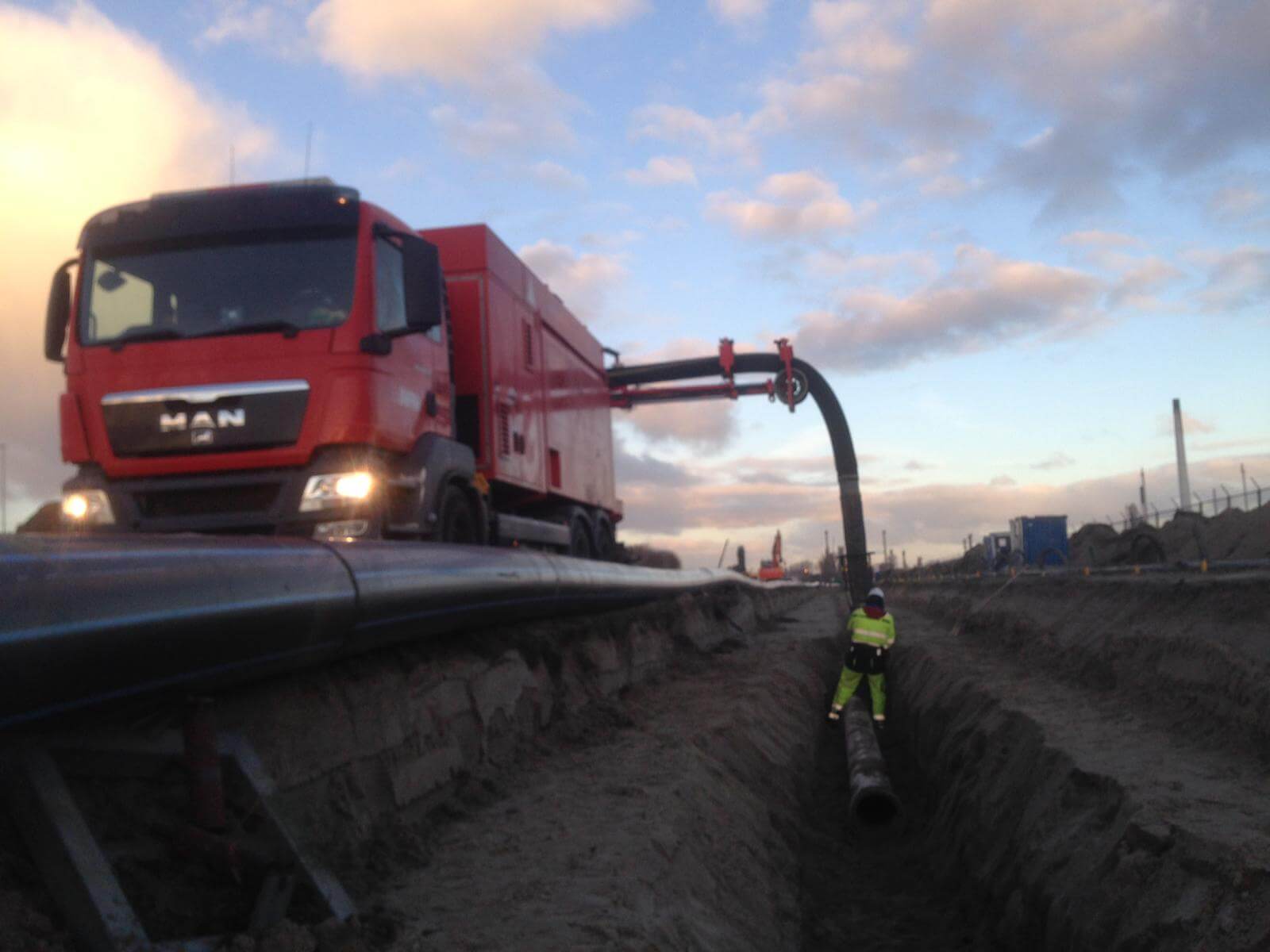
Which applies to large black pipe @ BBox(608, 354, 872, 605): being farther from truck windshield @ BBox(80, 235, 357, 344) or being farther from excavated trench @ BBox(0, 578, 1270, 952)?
truck windshield @ BBox(80, 235, 357, 344)

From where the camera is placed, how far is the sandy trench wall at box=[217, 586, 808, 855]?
4758mm

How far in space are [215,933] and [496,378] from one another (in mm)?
8057

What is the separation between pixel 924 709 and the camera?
1412cm

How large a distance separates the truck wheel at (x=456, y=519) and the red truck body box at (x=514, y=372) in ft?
2.77

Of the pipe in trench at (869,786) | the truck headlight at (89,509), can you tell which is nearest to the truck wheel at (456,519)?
the truck headlight at (89,509)

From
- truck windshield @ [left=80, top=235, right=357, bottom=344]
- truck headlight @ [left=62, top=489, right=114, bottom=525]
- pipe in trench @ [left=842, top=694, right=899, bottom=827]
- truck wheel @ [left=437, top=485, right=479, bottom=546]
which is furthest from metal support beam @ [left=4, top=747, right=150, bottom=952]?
pipe in trench @ [left=842, top=694, right=899, bottom=827]

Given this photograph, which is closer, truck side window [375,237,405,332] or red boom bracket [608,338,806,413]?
truck side window [375,237,405,332]

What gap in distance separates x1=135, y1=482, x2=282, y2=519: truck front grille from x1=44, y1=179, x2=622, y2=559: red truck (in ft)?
0.04

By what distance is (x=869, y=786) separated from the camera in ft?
33.8

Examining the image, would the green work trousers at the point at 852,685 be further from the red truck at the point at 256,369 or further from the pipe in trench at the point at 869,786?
the red truck at the point at 256,369

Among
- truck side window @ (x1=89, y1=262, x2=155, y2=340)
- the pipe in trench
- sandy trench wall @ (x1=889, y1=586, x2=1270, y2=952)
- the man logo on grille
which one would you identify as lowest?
the pipe in trench

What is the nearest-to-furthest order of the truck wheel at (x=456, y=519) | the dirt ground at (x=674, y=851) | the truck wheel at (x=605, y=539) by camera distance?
the dirt ground at (x=674, y=851), the truck wheel at (x=456, y=519), the truck wheel at (x=605, y=539)

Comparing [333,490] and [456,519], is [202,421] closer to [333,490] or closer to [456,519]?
[333,490]

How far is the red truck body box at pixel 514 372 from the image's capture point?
36.2 ft
